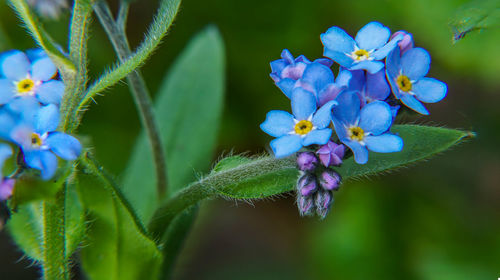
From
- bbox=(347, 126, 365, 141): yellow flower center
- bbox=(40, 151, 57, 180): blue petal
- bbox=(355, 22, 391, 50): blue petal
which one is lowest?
bbox=(347, 126, 365, 141): yellow flower center

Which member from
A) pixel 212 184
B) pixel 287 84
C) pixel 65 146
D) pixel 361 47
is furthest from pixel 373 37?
pixel 65 146

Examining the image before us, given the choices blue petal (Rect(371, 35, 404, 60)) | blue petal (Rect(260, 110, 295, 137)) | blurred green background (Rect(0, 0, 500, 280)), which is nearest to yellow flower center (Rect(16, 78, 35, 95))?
blue petal (Rect(260, 110, 295, 137))

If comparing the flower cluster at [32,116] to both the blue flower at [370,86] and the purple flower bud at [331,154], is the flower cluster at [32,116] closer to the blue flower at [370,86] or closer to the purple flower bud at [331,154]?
the purple flower bud at [331,154]

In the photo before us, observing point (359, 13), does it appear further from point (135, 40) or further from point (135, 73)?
point (135, 73)

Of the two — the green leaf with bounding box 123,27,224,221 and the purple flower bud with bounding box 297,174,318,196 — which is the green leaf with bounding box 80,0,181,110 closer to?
the purple flower bud with bounding box 297,174,318,196

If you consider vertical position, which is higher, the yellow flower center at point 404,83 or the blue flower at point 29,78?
the blue flower at point 29,78

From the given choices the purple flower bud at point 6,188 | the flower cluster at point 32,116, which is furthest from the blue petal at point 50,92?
the purple flower bud at point 6,188
